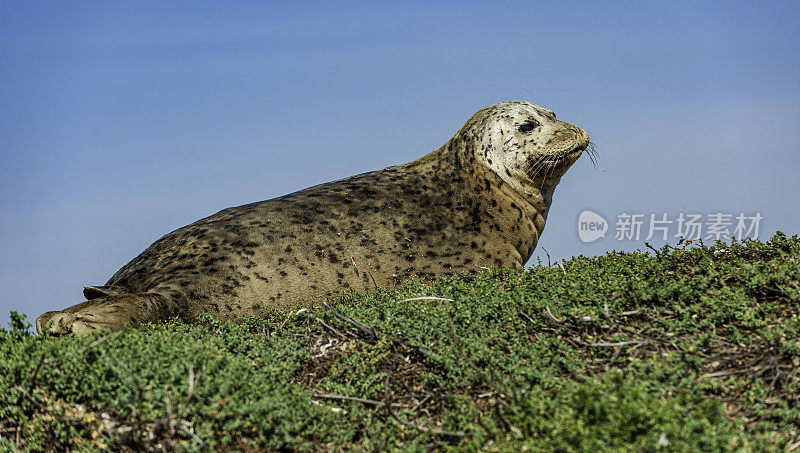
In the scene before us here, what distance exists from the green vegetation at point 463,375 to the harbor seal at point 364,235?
1.01m

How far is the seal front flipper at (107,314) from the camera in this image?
683 cm

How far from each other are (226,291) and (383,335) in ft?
8.70

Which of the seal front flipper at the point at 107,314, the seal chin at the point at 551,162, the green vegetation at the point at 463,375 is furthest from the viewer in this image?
the seal chin at the point at 551,162

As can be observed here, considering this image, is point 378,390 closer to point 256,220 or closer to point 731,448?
point 731,448

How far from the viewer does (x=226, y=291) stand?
8281 millimetres

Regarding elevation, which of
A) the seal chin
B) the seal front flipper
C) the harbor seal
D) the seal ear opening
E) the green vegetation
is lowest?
the green vegetation

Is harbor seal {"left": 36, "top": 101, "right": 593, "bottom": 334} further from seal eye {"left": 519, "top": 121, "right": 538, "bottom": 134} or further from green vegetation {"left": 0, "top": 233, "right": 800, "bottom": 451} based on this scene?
green vegetation {"left": 0, "top": 233, "right": 800, "bottom": 451}

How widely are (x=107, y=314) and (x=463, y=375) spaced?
3.67 metres

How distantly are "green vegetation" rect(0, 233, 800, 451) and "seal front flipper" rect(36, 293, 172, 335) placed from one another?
0.26m

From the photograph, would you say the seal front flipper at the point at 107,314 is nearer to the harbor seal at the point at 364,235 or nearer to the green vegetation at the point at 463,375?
the harbor seal at the point at 364,235

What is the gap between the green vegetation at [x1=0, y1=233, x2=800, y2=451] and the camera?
475 cm

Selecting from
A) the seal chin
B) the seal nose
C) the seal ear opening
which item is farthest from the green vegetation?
the seal nose

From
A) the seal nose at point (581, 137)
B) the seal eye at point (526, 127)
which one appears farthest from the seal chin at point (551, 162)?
the seal eye at point (526, 127)

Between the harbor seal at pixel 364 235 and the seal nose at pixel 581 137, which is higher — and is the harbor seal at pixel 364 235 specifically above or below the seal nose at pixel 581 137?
below
